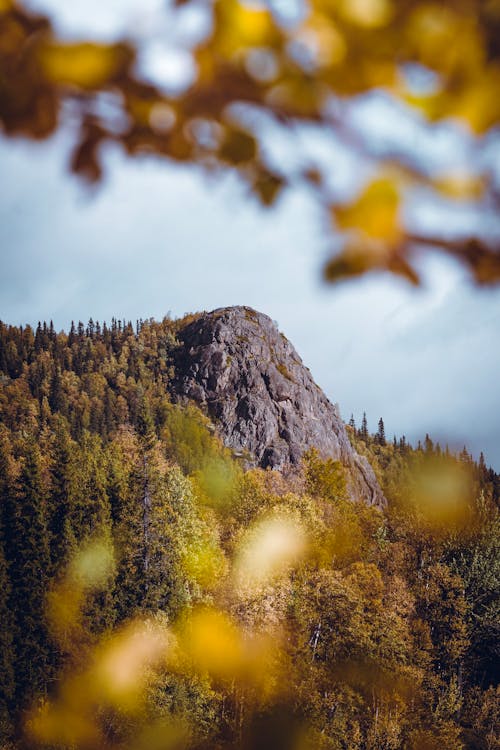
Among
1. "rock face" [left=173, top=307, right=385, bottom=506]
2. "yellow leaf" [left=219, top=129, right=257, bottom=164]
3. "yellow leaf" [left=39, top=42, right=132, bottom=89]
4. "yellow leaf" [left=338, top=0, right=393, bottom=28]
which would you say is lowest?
"yellow leaf" [left=219, top=129, right=257, bottom=164]

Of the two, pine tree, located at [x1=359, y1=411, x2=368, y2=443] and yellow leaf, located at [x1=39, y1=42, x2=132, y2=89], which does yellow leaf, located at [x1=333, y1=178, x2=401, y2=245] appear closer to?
yellow leaf, located at [x1=39, y1=42, x2=132, y2=89]

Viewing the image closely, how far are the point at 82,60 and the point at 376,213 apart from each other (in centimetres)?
59

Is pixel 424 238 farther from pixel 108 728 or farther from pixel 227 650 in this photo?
pixel 108 728

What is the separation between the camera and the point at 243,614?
Result: 2219cm

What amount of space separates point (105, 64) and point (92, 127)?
0.56ft

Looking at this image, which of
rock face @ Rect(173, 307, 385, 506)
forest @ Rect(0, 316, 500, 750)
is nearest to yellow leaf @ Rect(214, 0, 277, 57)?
forest @ Rect(0, 316, 500, 750)

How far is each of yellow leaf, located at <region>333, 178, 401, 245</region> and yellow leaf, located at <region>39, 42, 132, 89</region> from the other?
0.47 metres

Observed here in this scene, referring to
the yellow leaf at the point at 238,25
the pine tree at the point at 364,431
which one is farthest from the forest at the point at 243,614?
the pine tree at the point at 364,431

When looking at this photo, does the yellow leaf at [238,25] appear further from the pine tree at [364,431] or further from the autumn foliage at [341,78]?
the pine tree at [364,431]

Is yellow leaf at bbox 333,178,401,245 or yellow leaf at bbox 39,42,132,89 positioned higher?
yellow leaf at bbox 39,42,132,89

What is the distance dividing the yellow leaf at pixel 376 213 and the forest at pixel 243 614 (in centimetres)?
1980

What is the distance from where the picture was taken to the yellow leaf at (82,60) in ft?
3.38

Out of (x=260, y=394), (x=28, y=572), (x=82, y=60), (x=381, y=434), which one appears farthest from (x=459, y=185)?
(x=381, y=434)

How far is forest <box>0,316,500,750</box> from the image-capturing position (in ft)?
64.0
